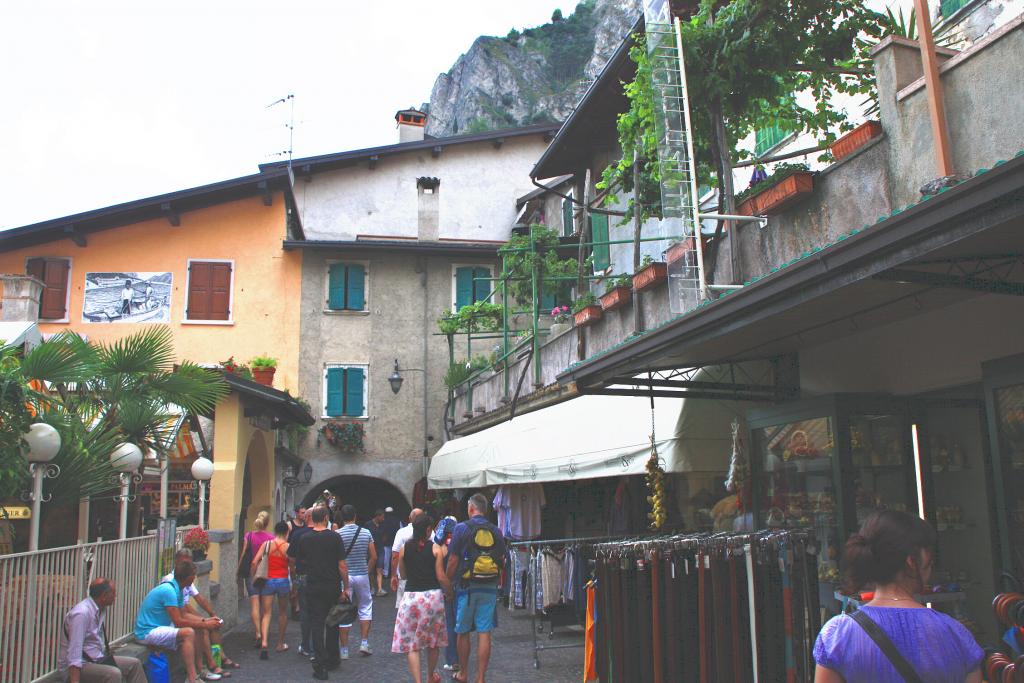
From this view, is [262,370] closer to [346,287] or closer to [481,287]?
[346,287]

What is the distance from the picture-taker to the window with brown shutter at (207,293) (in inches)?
893

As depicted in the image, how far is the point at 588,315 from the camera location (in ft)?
40.2

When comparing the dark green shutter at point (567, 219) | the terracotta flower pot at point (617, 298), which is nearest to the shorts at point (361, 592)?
the terracotta flower pot at point (617, 298)

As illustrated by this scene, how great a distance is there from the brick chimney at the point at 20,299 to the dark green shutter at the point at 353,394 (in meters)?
7.07

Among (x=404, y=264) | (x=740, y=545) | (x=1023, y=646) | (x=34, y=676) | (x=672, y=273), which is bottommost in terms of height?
(x=34, y=676)

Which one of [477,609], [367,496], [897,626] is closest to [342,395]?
[367,496]

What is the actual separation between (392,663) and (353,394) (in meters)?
13.2

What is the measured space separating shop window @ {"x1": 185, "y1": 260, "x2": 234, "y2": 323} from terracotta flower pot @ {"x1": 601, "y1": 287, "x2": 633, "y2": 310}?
45.1 ft

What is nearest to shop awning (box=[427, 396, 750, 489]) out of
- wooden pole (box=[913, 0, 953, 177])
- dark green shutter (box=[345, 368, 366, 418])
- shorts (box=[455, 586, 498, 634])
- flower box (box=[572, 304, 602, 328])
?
flower box (box=[572, 304, 602, 328])

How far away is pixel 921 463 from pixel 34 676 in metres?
6.53

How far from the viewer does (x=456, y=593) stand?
8.76 metres

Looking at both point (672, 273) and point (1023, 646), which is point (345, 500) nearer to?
point (672, 273)

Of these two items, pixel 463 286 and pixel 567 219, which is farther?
pixel 463 286

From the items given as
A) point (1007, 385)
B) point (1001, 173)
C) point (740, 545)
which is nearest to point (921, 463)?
point (1007, 385)
